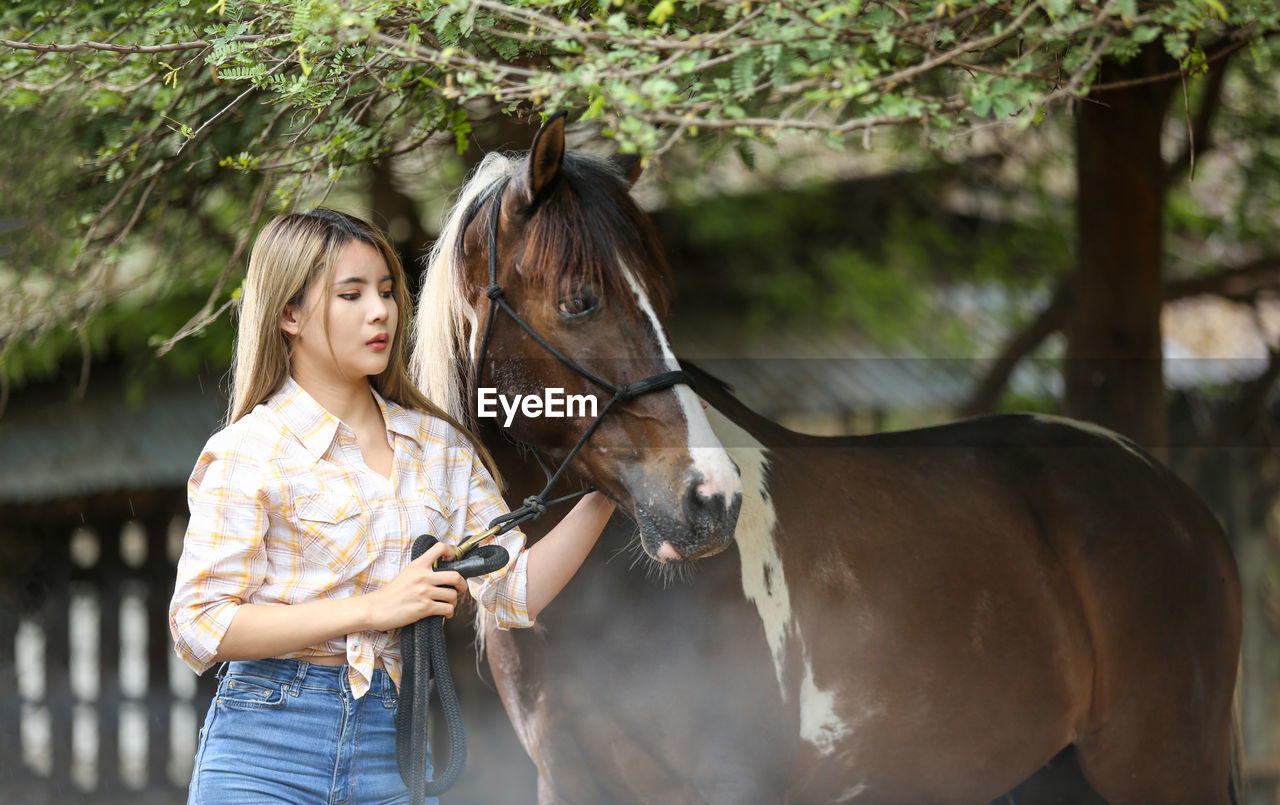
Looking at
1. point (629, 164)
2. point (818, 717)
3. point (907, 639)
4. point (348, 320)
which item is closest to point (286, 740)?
point (348, 320)

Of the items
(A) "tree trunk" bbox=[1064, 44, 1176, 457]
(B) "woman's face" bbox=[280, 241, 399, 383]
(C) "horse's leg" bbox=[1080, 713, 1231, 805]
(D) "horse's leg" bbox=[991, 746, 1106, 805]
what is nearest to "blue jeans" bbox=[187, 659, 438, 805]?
(B) "woman's face" bbox=[280, 241, 399, 383]

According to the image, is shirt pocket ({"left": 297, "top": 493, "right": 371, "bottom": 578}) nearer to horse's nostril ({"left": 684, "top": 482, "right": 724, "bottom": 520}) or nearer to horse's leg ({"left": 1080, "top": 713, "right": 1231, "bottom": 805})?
horse's nostril ({"left": 684, "top": 482, "right": 724, "bottom": 520})

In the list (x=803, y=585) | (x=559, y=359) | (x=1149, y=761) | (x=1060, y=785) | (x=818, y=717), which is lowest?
(x=1060, y=785)

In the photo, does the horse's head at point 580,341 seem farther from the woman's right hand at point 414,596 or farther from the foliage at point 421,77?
the woman's right hand at point 414,596

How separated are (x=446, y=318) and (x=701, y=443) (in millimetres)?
534

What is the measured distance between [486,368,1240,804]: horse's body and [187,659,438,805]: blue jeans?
52cm

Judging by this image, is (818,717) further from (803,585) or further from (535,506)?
(535,506)

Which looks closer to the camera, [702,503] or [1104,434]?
[702,503]

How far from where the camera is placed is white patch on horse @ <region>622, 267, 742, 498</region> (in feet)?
4.83

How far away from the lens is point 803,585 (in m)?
1.98

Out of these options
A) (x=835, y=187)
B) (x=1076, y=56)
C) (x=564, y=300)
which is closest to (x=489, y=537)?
(x=564, y=300)

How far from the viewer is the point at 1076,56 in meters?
1.41

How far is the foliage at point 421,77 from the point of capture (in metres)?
1.36

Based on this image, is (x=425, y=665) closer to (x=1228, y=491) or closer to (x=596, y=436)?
(x=596, y=436)
